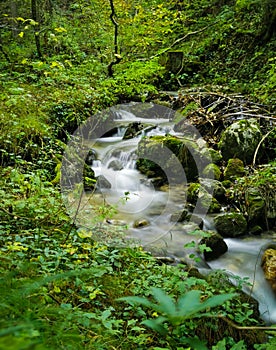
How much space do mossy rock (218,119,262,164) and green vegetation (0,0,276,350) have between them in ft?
3.84

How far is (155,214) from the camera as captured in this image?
244 inches

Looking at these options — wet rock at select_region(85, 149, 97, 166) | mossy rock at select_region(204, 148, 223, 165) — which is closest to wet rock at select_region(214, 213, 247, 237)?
mossy rock at select_region(204, 148, 223, 165)

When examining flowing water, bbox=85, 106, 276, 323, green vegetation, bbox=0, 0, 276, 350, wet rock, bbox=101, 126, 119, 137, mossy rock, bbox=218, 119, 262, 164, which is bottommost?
flowing water, bbox=85, 106, 276, 323

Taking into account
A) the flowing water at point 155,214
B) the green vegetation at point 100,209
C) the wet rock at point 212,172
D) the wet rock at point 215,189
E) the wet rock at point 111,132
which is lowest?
the flowing water at point 155,214

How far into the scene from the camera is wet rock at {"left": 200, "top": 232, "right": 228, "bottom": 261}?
4.71 metres

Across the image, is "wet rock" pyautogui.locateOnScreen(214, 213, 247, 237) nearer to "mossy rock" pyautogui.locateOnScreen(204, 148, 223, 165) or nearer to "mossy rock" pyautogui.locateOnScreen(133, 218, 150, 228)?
"mossy rock" pyautogui.locateOnScreen(133, 218, 150, 228)

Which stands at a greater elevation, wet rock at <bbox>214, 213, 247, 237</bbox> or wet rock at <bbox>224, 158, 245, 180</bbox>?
wet rock at <bbox>224, 158, 245, 180</bbox>

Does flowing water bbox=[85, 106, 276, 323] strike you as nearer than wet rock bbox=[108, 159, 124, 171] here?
Yes

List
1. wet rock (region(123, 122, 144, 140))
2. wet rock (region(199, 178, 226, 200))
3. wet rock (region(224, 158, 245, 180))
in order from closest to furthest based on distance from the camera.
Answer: wet rock (region(199, 178, 226, 200))
wet rock (region(224, 158, 245, 180))
wet rock (region(123, 122, 144, 140))

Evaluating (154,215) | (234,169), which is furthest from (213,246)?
(234,169)

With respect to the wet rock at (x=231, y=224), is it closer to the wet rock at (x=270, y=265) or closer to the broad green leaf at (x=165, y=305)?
the wet rock at (x=270, y=265)

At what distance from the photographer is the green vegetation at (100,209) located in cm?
153

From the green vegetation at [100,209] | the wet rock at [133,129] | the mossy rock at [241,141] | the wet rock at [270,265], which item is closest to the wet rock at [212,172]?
the mossy rock at [241,141]

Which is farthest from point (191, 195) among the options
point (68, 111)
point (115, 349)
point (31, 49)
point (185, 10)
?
point (185, 10)
